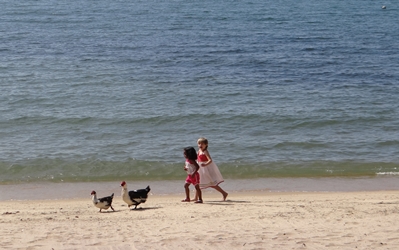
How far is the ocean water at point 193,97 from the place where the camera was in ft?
52.7

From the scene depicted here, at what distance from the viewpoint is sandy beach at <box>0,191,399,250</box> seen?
9023 mm

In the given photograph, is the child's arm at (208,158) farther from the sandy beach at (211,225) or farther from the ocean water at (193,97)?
the ocean water at (193,97)

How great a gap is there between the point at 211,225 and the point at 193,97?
1300 cm

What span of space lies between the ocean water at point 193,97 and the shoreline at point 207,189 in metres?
0.32

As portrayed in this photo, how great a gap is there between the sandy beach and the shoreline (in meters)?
1.69

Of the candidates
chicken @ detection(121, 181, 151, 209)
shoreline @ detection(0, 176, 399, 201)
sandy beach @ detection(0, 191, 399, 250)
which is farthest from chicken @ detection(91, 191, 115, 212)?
shoreline @ detection(0, 176, 399, 201)

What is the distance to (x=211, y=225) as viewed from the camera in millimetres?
9820

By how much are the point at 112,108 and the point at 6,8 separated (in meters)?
27.1

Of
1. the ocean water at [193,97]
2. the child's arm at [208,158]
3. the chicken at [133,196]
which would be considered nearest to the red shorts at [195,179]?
the child's arm at [208,158]

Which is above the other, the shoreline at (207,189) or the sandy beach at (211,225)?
the shoreline at (207,189)

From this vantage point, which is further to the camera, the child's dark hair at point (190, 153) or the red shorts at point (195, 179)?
the red shorts at point (195, 179)

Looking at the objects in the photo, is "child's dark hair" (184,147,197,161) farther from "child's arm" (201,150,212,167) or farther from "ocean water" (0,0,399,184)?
"ocean water" (0,0,399,184)

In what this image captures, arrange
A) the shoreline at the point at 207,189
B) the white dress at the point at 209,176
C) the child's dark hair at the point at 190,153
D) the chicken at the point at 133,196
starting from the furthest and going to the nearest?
the shoreline at the point at 207,189 < the white dress at the point at 209,176 < the child's dark hair at the point at 190,153 < the chicken at the point at 133,196

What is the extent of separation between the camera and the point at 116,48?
102ft
